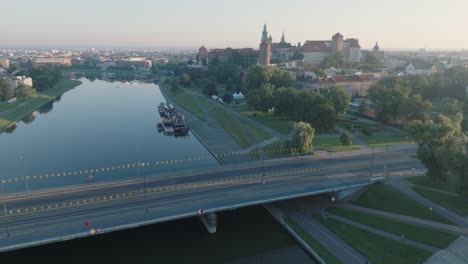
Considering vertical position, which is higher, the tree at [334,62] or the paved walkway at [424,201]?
the tree at [334,62]

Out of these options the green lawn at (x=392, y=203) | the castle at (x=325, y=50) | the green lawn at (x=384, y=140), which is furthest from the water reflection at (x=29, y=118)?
the castle at (x=325, y=50)

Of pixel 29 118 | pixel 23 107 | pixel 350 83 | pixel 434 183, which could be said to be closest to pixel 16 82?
pixel 23 107

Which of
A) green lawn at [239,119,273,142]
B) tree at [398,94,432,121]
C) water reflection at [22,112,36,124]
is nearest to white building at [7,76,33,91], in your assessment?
water reflection at [22,112,36,124]

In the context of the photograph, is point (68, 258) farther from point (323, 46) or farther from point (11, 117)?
point (323, 46)

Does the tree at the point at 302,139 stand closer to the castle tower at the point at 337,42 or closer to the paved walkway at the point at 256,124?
the paved walkway at the point at 256,124

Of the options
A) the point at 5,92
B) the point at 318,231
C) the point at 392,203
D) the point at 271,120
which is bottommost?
the point at 318,231

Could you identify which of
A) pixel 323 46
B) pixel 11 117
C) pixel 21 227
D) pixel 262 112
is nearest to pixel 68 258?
pixel 21 227

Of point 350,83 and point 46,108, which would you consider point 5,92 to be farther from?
point 350,83
